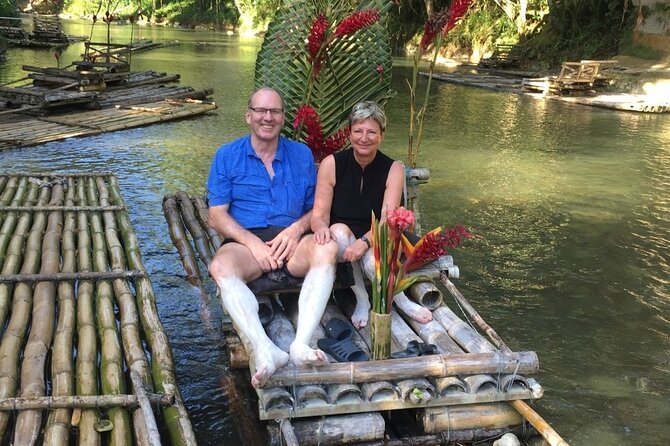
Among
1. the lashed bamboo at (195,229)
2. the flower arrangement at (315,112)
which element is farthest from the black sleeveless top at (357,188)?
the lashed bamboo at (195,229)

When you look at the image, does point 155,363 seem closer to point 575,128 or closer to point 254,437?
point 254,437

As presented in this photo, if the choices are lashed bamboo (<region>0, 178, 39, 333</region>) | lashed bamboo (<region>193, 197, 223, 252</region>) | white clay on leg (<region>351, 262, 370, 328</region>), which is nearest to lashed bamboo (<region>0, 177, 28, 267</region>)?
lashed bamboo (<region>0, 178, 39, 333</region>)

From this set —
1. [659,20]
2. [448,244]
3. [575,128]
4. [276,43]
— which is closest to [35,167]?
[276,43]

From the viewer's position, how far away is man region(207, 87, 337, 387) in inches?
140

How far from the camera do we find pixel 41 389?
3.44m

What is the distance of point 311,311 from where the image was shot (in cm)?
347

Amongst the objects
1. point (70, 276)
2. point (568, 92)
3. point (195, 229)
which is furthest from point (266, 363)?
point (568, 92)

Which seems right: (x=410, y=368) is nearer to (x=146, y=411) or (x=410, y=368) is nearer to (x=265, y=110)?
(x=146, y=411)

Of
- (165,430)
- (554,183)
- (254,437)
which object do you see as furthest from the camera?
(554,183)

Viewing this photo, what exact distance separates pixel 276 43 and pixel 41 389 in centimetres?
398

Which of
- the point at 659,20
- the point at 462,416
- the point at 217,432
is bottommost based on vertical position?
the point at 217,432

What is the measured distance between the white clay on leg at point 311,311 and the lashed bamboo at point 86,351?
1.04 metres

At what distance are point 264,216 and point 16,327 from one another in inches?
66.8

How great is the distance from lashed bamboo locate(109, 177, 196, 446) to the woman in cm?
117
